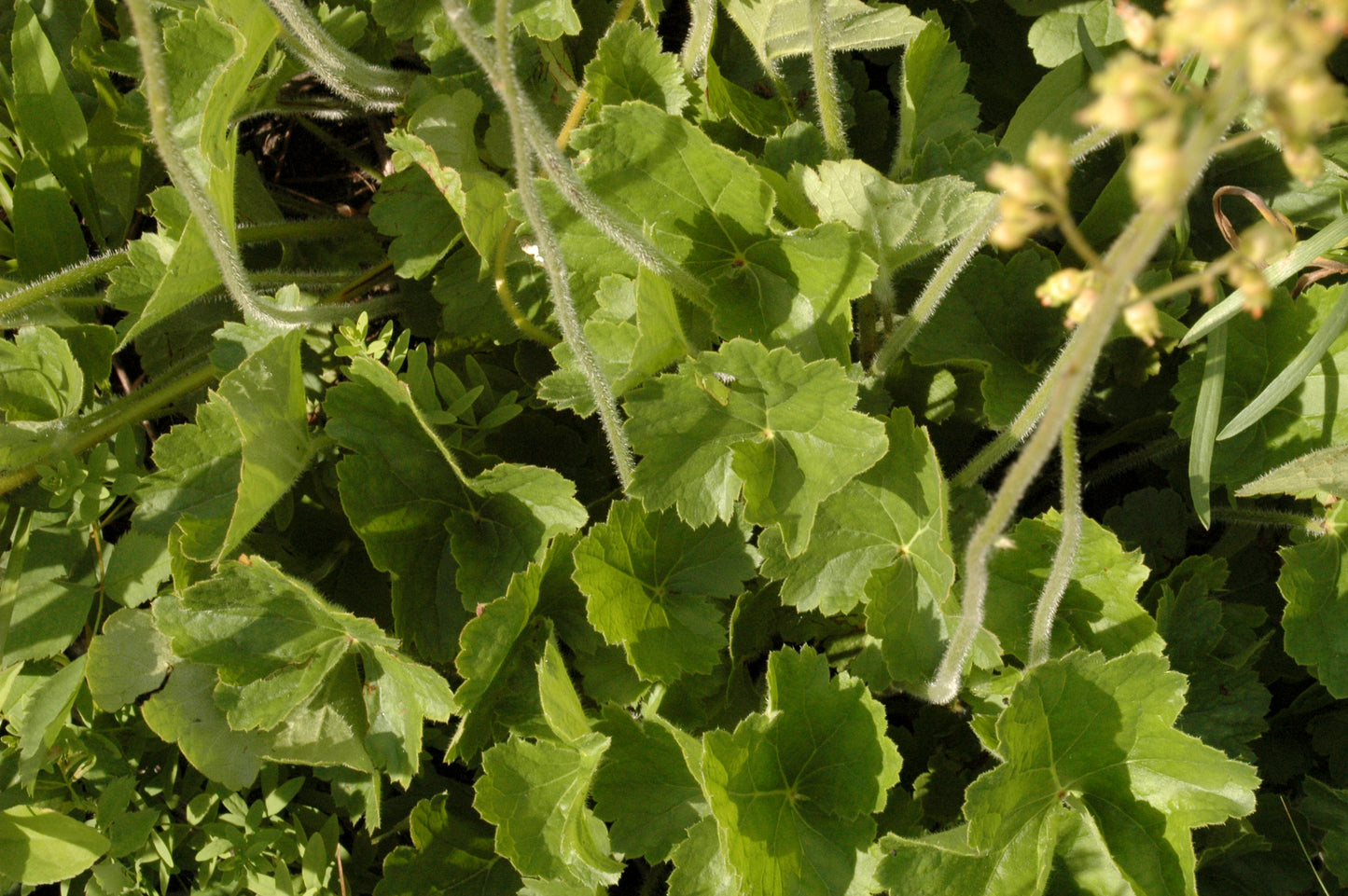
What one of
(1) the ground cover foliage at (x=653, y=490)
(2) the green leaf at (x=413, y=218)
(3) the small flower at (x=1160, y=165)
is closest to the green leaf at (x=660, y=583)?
(1) the ground cover foliage at (x=653, y=490)

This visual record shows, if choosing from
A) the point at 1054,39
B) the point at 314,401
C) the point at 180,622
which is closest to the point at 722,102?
the point at 1054,39

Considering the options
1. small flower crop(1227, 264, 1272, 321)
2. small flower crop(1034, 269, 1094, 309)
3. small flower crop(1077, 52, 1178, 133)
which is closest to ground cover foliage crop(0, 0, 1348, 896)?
small flower crop(1034, 269, 1094, 309)

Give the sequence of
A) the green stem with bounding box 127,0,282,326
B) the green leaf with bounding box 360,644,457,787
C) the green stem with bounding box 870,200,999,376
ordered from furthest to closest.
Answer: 1. the green leaf with bounding box 360,644,457,787
2. the green stem with bounding box 870,200,999,376
3. the green stem with bounding box 127,0,282,326

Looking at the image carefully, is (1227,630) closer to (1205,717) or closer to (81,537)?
(1205,717)

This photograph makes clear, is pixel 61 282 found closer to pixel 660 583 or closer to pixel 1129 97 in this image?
pixel 660 583

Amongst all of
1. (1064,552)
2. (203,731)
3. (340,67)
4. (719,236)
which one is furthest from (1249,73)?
(203,731)

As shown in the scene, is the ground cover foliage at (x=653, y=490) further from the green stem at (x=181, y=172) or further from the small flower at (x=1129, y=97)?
the small flower at (x=1129, y=97)

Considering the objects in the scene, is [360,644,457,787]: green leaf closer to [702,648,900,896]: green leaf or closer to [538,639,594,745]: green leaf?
[538,639,594,745]: green leaf
